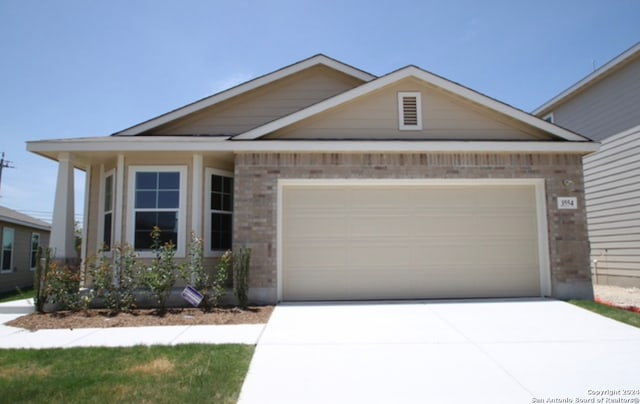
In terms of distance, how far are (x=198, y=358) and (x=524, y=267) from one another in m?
7.15

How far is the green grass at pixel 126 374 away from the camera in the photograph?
391cm

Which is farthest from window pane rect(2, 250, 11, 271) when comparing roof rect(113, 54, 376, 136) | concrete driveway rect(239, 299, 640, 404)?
concrete driveway rect(239, 299, 640, 404)

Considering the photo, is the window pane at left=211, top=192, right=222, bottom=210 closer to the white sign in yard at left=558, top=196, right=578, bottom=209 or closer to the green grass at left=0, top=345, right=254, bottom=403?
the green grass at left=0, top=345, right=254, bottom=403

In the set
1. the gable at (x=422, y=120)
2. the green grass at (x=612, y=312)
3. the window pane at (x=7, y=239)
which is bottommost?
the green grass at (x=612, y=312)

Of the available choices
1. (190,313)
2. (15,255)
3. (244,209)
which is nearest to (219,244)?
(244,209)

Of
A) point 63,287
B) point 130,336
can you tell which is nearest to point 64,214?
point 63,287

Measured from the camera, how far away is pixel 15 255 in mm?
17656

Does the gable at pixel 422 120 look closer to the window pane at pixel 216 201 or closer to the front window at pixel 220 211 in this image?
the front window at pixel 220 211

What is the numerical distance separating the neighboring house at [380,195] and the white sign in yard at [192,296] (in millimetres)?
1048

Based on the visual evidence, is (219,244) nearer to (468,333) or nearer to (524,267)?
(468,333)

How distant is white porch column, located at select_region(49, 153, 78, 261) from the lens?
866 cm

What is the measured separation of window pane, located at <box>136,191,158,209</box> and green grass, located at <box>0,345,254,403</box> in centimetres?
417

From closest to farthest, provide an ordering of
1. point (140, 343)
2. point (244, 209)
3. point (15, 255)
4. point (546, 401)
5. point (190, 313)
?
point (546, 401) < point (140, 343) < point (190, 313) < point (244, 209) < point (15, 255)

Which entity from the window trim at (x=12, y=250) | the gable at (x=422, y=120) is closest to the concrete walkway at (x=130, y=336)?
the gable at (x=422, y=120)
